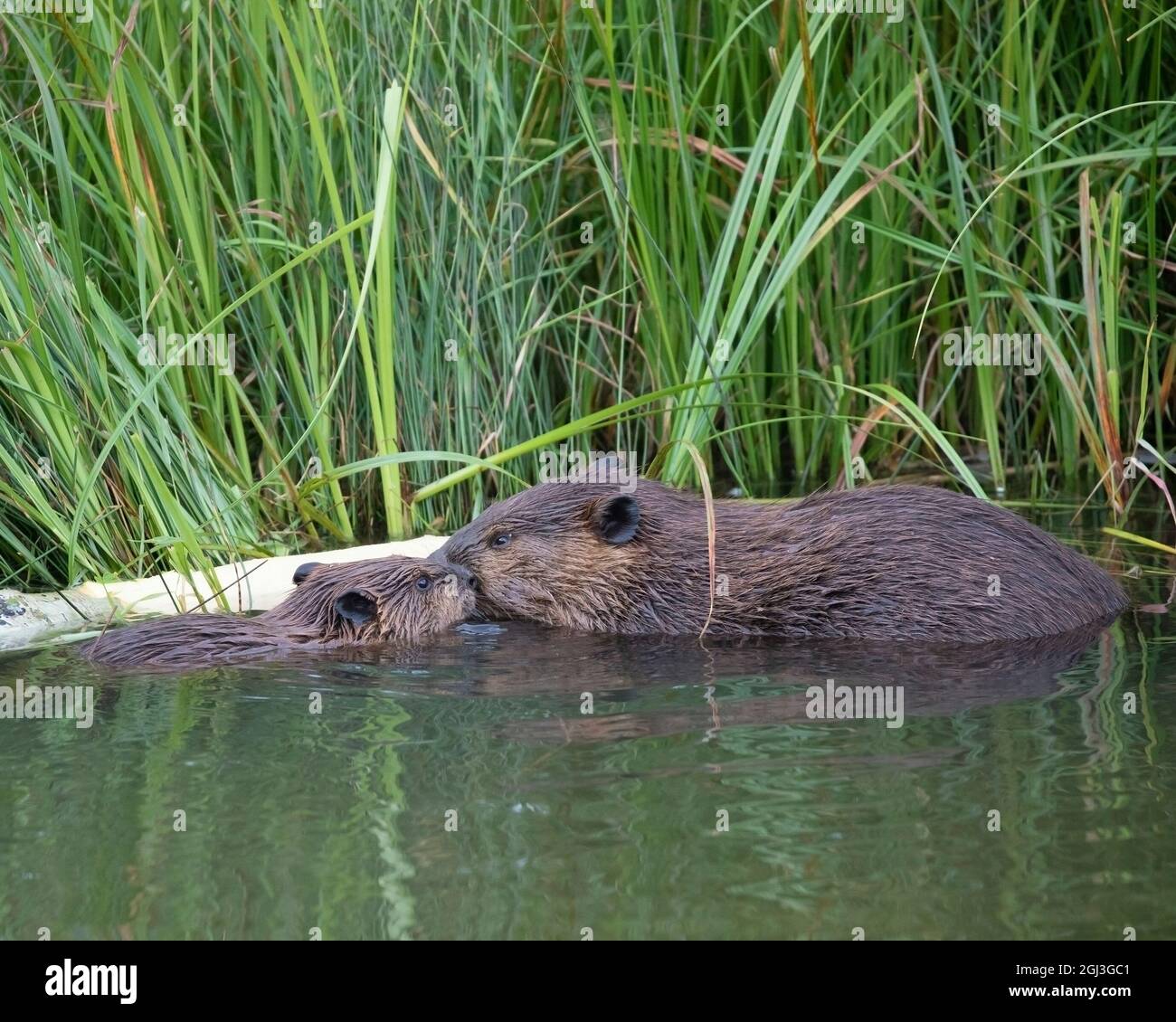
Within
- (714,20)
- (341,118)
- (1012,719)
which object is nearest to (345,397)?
(341,118)

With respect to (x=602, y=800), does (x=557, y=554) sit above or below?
below

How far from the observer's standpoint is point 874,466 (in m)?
8.04

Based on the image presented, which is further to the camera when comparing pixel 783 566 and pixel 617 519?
pixel 617 519

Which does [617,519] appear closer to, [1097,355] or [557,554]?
[557,554]

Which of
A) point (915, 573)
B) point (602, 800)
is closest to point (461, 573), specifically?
point (915, 573)

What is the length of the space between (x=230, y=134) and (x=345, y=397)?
1232mm

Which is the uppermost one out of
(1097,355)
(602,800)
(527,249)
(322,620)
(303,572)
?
(527,249)

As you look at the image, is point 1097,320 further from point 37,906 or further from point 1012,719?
point 37,906

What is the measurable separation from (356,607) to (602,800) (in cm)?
216

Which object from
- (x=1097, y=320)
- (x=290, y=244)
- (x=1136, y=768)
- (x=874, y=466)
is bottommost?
(x=874, y=466)

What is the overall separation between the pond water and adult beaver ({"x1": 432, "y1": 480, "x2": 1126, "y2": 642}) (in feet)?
0.93

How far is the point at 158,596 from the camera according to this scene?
5.86 m

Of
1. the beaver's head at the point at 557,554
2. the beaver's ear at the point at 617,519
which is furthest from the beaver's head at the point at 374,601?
the beaver's ear at the point at 617,519

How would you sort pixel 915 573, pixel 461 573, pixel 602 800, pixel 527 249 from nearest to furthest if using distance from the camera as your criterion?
1. pixel 602 800
2. pixel 915 573
3. pixel 461 573
4. pixel 527 249
